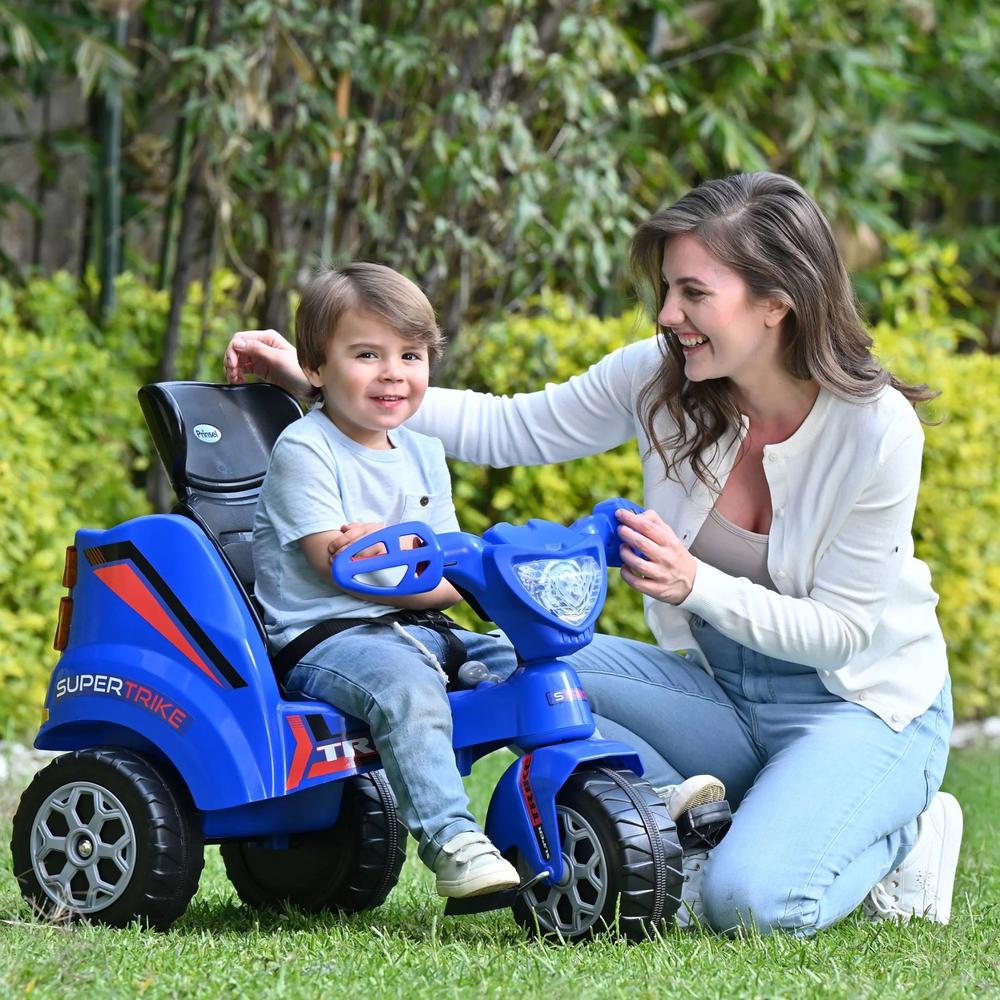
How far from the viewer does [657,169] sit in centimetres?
684

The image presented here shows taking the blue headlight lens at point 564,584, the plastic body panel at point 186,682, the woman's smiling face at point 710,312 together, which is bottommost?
the plastic body panel at point 186,682

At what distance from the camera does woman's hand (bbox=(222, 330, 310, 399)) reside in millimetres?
3121

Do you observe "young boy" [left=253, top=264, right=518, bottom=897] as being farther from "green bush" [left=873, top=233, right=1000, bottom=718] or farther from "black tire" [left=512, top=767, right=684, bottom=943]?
"green bush" [left=873, top=233, right=1000, bottom=718]

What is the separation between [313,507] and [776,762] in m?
0.97

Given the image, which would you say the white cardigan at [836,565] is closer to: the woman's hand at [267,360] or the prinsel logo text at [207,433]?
the woman's hand at [267,360]

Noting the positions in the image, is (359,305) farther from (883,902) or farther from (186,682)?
(883,902)

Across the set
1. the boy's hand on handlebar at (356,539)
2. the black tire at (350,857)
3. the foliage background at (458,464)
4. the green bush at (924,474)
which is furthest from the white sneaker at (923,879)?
the foliage background at (458,464)

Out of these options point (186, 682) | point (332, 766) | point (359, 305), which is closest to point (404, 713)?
point (332, 766)

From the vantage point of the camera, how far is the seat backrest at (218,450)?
2945 mm

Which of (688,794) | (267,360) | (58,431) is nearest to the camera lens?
(688,794)

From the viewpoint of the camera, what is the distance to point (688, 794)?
2713 millimetres

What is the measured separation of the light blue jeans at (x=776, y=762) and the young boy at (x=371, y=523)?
0.39 metres

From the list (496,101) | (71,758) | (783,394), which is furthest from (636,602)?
(71,758)

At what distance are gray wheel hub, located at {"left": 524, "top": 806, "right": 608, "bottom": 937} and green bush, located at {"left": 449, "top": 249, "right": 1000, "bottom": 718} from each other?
2.72m
